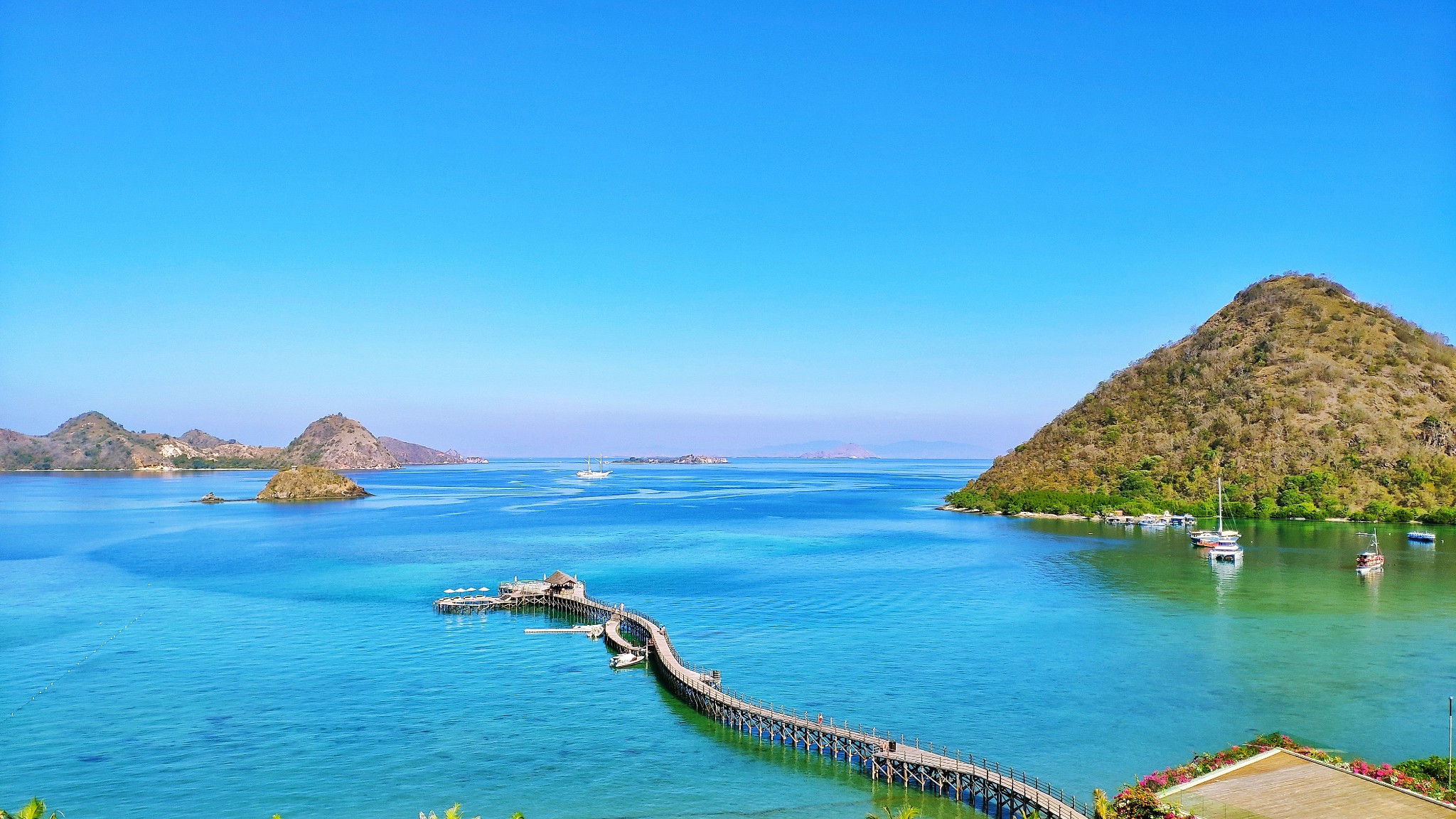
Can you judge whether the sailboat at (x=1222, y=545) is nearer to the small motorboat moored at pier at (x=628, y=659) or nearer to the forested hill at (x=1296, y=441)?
the forested hill at (x=1296, y=441)

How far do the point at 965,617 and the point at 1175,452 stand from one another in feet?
440

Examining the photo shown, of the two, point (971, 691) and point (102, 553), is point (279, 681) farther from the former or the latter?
point (102, 553)

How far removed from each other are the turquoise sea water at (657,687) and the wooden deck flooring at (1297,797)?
22.5 feet

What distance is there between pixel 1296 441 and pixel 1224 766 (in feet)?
531

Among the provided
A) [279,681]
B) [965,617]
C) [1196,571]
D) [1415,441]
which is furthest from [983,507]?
[279,681]

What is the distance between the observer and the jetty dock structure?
36219 millimetres

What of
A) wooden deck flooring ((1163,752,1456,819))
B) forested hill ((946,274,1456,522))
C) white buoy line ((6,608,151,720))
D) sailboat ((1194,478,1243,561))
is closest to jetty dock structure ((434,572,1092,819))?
wooden deck flooring ((1163,752,1456,819))

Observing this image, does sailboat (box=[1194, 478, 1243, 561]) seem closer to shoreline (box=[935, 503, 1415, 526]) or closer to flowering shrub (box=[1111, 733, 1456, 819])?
shoreline (box=[935, 503, 1415, 526])

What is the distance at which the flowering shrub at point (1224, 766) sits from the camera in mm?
29391

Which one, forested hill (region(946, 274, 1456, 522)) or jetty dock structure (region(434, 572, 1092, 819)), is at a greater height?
forested hill (region(946, 274, 1456, 522))

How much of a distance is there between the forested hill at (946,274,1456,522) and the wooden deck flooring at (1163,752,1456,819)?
458ft

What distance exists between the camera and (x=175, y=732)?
46.3 metres

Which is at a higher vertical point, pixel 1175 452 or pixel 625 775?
pixel 1175 452

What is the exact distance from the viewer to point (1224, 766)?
112 feet
